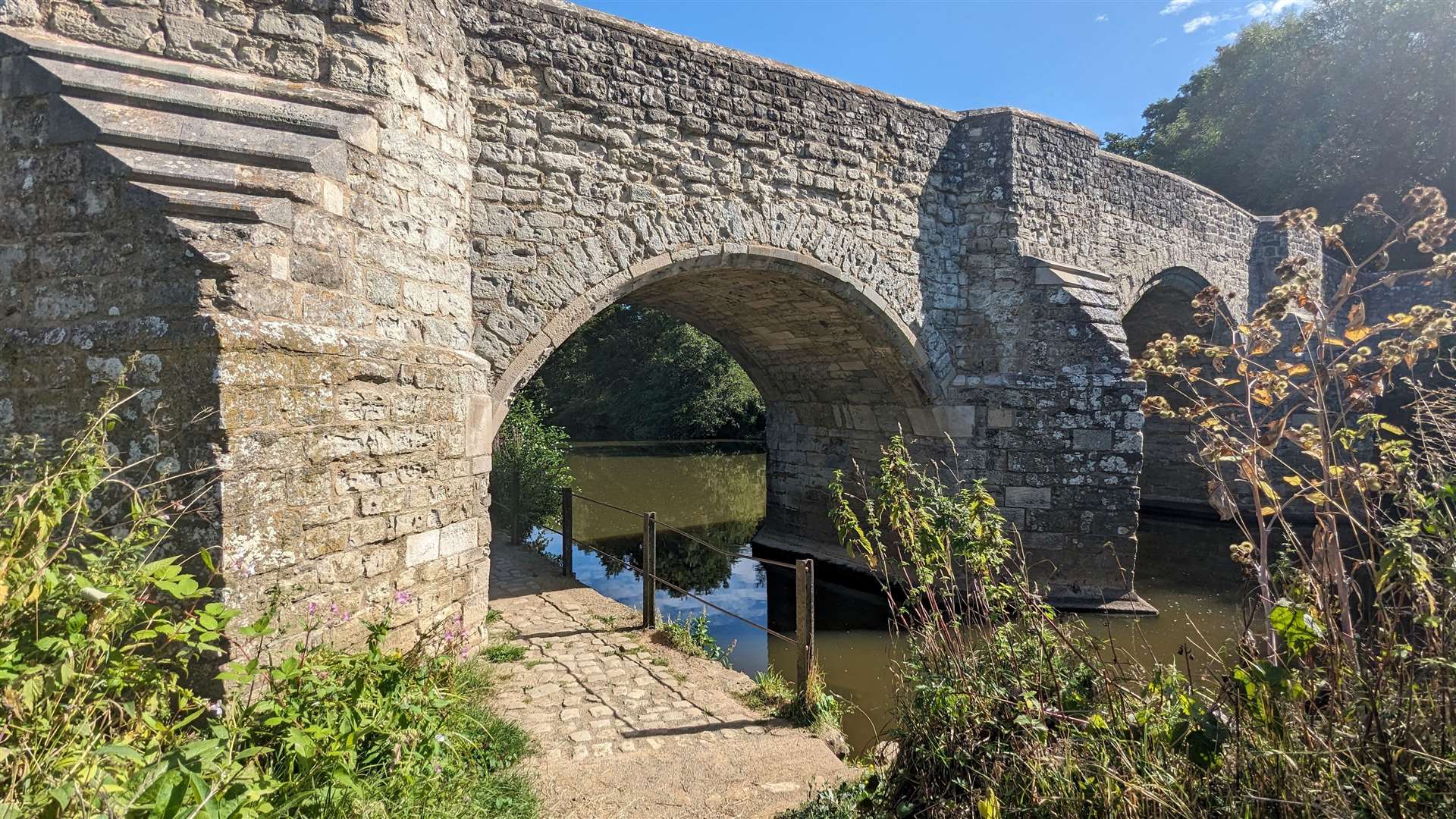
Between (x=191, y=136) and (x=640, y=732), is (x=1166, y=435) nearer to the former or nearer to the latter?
(x=640, y=732)

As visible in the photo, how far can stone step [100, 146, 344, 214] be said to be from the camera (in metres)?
2.95

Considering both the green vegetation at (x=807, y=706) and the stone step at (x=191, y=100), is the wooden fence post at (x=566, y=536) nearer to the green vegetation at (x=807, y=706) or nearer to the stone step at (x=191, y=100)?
the green vegetation at (x=807, y=706)

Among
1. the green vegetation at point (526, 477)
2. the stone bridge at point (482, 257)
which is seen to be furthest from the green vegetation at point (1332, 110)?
the green vegetation at point (526, 477)

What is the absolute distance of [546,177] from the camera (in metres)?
5.20

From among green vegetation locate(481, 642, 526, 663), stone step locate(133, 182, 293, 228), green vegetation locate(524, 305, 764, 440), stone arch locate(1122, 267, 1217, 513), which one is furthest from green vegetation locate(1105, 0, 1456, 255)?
stone step locate(133, 182, 293, 228)

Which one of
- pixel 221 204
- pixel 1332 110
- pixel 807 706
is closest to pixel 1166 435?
pixel 807 706

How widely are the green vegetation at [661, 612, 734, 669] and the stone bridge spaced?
1446 mm

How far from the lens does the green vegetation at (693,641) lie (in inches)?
194

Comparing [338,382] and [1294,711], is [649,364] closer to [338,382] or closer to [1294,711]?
[338,382]

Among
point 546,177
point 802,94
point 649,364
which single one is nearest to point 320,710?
point 546,177

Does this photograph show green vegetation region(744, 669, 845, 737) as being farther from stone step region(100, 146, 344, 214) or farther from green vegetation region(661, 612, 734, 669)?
stone step region(100, 146, 344, 214)

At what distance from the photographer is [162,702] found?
220 cm

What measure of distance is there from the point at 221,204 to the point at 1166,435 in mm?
14070

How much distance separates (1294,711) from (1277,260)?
11918 millimetres
